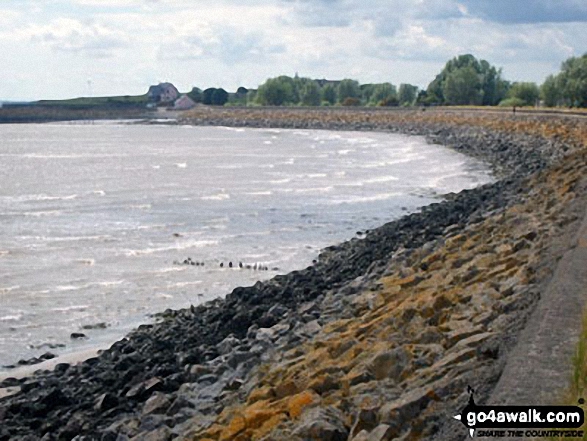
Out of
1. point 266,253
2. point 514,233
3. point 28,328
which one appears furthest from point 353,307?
point 266,253

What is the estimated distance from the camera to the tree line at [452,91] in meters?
86.9

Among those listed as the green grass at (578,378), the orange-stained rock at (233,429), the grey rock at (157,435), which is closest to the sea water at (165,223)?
the grey rock at (157,435)

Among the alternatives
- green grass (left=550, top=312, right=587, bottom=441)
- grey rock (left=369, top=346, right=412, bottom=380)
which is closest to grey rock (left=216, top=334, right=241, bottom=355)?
grey rock (left=369, top=346, right=412, bottom=380)

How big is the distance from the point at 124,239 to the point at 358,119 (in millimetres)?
85648

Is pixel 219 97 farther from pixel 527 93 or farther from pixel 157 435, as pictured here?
pixel 157 435

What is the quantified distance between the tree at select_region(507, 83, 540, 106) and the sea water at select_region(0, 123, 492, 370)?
48151 millimetres

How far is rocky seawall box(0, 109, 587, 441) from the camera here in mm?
6598

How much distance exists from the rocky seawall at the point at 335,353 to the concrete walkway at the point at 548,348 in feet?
0.56

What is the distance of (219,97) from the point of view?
180 meters

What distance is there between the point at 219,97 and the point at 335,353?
17429 centimetres

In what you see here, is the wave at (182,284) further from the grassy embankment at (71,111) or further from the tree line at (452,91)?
the grassy embankment at (71,111)

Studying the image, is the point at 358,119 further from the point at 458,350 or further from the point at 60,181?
the point at 458,350

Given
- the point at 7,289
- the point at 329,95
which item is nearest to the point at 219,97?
the point at 329,95

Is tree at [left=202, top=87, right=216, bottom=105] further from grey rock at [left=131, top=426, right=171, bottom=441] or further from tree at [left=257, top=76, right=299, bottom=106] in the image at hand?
grey rock at [left=131, top=426, right=171, bottom=441]
